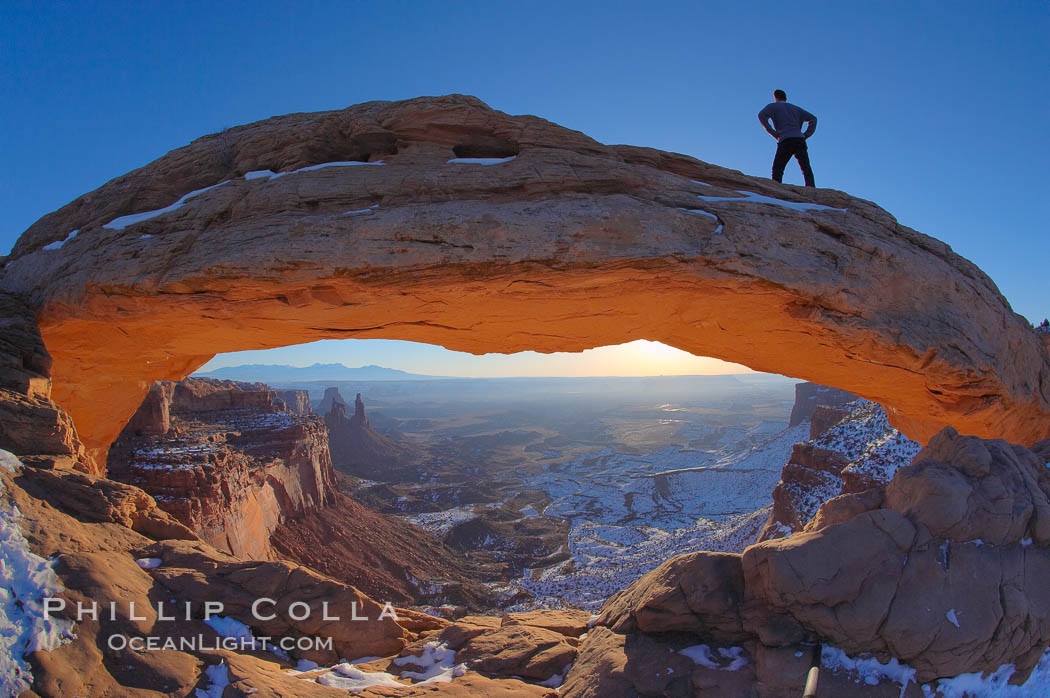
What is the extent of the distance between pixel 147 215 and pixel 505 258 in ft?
22.2

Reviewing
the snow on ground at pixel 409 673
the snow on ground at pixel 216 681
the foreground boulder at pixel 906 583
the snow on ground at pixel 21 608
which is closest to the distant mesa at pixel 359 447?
the snow on ground at pixel 409 673

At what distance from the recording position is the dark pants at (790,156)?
952cm

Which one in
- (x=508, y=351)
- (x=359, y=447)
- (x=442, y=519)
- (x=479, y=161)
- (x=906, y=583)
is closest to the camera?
(x=906, y=583)

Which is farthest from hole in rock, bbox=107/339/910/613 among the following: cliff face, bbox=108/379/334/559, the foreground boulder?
the foreground boulder

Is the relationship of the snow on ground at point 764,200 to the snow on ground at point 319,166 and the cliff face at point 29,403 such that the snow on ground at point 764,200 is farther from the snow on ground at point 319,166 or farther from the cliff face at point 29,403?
the cliff face at point 29,403

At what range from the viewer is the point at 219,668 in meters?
5.28

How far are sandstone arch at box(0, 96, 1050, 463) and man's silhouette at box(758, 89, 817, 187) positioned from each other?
1050 millimetres

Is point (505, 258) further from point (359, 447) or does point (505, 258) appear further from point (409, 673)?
point (359, 447)

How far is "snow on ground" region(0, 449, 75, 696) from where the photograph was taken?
4.36m

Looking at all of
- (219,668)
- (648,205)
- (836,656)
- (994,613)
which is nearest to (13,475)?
(219,668)

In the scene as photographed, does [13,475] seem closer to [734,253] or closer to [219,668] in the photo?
[219,668]

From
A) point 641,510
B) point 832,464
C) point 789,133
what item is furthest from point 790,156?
point 641,510

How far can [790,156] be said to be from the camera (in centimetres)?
965

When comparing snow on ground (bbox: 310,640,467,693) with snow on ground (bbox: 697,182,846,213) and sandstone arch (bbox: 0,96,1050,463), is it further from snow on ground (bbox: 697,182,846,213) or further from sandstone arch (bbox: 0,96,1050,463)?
snow on ground (bbox: 697,182,846,213)
